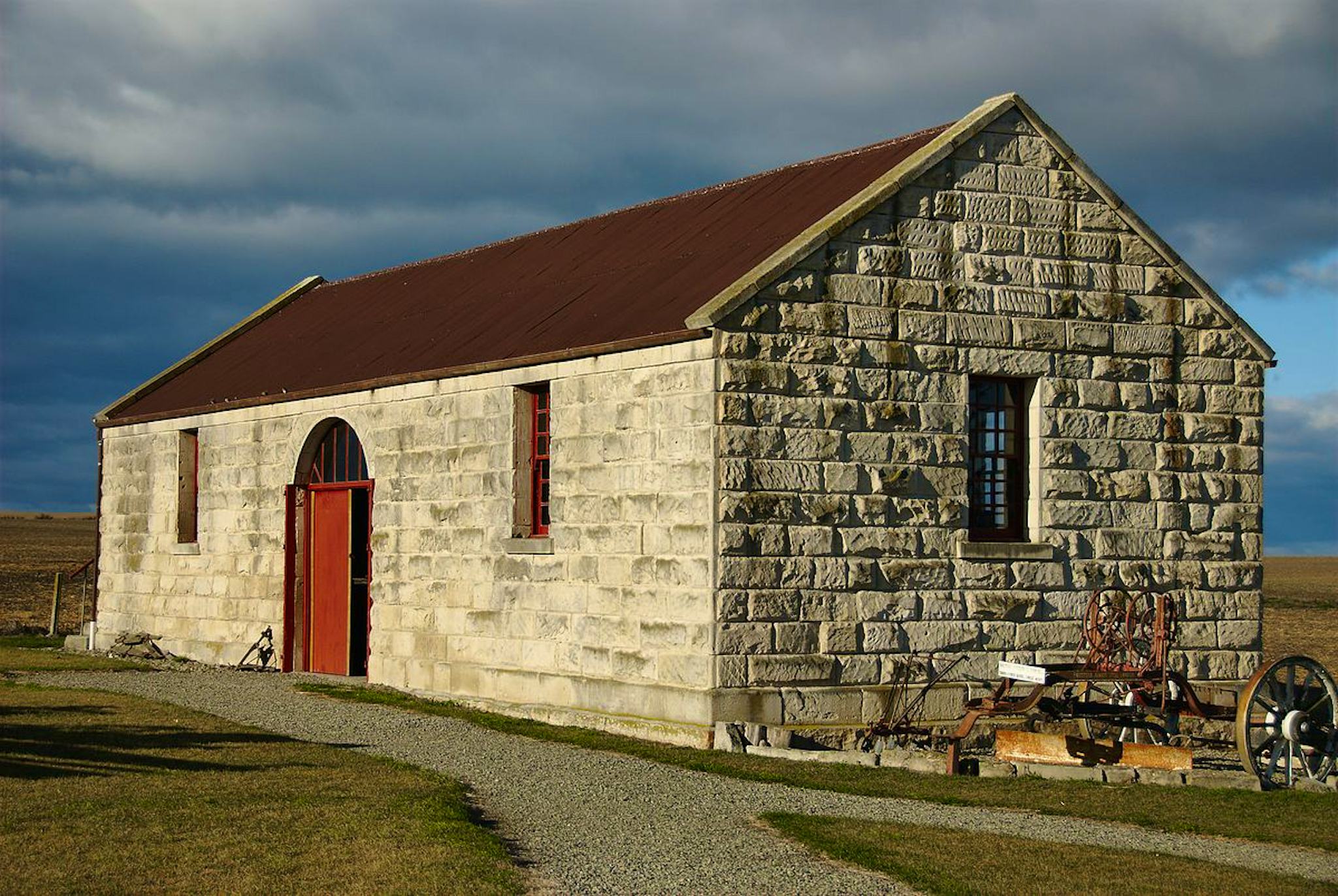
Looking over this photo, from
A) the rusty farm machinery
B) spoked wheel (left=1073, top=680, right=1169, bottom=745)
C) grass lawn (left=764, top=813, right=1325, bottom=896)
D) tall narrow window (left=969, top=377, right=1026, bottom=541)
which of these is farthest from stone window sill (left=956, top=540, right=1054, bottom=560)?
grass lawn (left=764, top=813, right=1325, bottom=896)

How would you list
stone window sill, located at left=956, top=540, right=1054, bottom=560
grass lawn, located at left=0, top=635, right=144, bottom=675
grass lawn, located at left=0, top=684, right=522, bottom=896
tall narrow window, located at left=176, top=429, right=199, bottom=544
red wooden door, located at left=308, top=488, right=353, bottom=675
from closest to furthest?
1. grass lawn, located at left=0, top=684, right=522, bottom=896
2. stone window sill, located at left=956, top=540, right=1054, bottom=560
3. red wooden door, located at left=308, top=488, right=353, bottom=675
4. grass lawn, located at left=0, top=635, right=144, bottom=675
5. tall narrow window, located at left=176, top=429, right=199, bottom=544

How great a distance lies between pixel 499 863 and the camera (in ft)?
34.5

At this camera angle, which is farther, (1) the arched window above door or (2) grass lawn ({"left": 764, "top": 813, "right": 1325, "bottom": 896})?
(1) the arched window above door

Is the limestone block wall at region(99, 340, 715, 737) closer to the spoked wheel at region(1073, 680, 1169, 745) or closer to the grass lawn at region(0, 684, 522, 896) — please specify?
the grass lawn at region(0, 684, 522, 896)

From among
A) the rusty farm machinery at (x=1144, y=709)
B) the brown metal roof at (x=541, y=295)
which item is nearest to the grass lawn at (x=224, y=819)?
the rusty farm machinery at (x=1144, y=709)

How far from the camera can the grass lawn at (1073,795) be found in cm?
1291

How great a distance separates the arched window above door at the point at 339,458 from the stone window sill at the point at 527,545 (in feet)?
12.3

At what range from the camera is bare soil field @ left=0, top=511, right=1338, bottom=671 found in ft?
115

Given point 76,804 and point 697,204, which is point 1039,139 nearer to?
point 697,204

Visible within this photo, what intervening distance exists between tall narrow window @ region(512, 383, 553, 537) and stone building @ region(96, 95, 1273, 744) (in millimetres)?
40

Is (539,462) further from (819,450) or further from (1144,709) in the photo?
(1144,709)

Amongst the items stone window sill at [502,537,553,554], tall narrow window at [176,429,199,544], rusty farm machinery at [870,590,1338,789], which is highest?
tall narrow window at [176,429,199,544]

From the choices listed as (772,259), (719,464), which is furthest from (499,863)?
(772,259)

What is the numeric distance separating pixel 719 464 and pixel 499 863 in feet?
22.2
